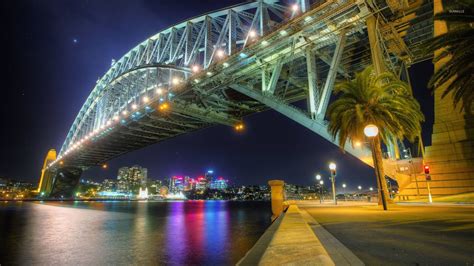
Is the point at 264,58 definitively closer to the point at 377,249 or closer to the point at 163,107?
the point at 163,107

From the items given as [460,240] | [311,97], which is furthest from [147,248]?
[311,97]

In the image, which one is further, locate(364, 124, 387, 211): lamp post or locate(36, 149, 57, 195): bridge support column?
locate(36, 149, 57, 195): bridge support column

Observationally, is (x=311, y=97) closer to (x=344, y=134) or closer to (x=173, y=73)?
(x=344, y=134)

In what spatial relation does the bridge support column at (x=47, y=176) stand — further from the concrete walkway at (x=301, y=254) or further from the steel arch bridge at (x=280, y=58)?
the concrete walkway at (x=301, y=254)

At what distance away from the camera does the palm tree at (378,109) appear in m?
17.2

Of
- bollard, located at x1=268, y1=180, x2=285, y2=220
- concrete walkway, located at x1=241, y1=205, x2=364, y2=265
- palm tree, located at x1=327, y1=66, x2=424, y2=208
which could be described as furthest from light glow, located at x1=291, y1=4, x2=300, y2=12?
concrete walkway, located at x1=241, y1=205, x2=364, y2=265

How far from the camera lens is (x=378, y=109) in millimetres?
17422

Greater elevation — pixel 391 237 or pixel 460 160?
pixel 460 160

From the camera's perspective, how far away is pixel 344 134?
1828cm

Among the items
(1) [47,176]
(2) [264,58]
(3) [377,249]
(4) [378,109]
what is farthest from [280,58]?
(1) [47,176]

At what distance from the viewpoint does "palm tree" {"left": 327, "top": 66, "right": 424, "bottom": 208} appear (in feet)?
56.6

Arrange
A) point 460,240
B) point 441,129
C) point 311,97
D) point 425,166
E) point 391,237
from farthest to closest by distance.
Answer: point 311,97 → point 441,129 → point 425,166 → point 391,237 → point 460,240

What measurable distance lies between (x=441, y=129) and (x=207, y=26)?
1250 inches

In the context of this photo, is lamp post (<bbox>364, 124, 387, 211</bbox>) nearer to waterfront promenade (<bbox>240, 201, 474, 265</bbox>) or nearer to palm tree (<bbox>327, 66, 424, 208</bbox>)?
palm tree (<bbox>327, 66, 424, 208</bbox>)
